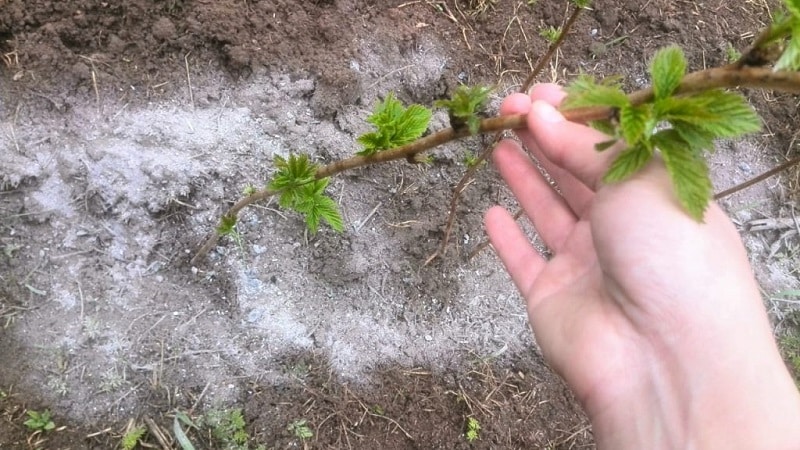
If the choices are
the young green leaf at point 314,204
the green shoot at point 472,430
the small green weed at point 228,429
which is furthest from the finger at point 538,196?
the small green weed at point 228,429

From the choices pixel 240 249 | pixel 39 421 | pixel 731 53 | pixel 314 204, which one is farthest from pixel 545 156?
pixel 731 53

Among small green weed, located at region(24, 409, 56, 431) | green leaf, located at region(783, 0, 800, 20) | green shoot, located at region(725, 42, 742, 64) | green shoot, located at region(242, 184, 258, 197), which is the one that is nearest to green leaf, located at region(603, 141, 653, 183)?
green leaf, located at region(783, 0, 800, 20)

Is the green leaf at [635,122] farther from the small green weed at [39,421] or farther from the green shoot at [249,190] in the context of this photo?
the small green weed at [39,421]

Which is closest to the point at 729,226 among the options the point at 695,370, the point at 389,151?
the point at 695,370

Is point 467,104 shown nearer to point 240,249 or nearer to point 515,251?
point 515,251

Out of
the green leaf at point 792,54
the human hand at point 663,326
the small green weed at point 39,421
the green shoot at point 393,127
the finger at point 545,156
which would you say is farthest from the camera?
the small green weed at point 39,421

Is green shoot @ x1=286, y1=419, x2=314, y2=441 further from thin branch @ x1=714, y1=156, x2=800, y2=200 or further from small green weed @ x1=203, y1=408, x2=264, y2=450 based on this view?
thin branch @ x1=714, y1=156, x2=800, y2=200

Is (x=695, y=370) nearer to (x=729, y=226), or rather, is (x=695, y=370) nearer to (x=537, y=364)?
(x=729, y=226)

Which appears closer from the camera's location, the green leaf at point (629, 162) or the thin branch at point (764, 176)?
the green leaf at point (629, 162)
